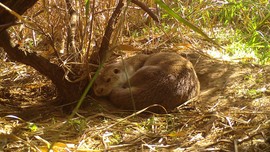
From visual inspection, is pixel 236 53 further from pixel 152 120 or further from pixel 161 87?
pixel 152 120

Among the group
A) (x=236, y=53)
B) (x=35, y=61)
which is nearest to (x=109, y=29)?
(x=35, y=61)

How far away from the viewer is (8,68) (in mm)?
4145

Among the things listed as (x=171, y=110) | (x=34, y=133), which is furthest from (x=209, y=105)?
(x=34, y=133)

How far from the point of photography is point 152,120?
2965 mm

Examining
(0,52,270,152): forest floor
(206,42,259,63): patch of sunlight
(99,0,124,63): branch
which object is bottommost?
(0,52,270,152): forest floor

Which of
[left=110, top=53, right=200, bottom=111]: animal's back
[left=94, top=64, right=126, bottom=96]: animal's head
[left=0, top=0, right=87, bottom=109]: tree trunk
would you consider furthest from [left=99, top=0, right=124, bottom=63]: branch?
[left=94, top=64, right=126, bottom=96]: animal's head

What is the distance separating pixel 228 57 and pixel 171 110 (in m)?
1.32

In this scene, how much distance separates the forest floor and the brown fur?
0.35 feet

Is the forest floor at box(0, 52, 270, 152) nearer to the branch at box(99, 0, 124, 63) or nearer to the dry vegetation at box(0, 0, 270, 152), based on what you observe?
the dry vegetation at box(0, 0, 270, 152)

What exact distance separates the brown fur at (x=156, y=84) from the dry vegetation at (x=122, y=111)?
0.10 m

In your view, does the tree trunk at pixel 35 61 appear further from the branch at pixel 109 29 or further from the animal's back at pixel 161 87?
the animal's back at pixel 161 87

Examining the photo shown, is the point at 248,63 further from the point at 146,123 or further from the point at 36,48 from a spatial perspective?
the point at 36,48

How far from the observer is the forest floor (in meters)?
2.43

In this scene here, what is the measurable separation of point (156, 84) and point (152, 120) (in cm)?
55
